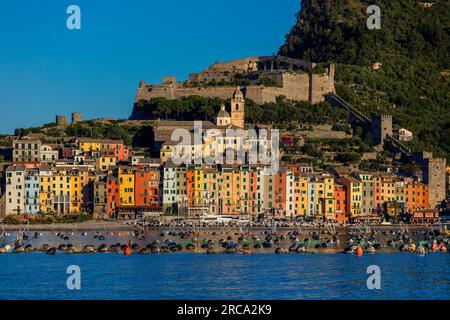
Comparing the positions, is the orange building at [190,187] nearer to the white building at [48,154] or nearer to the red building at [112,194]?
the red building at [112,194]

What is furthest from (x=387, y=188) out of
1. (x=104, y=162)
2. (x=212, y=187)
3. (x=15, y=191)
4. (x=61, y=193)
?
(x=15, y=191)

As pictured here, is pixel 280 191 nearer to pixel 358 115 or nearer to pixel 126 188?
pixel 126 188

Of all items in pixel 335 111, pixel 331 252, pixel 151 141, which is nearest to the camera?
pixel 331 252

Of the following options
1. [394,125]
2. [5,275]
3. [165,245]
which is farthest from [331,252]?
[394,125]

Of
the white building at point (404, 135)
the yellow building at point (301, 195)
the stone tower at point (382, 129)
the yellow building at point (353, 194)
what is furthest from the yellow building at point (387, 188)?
the white building at point (404, 135)

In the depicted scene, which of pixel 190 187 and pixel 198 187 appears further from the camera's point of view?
pixel 198 187
